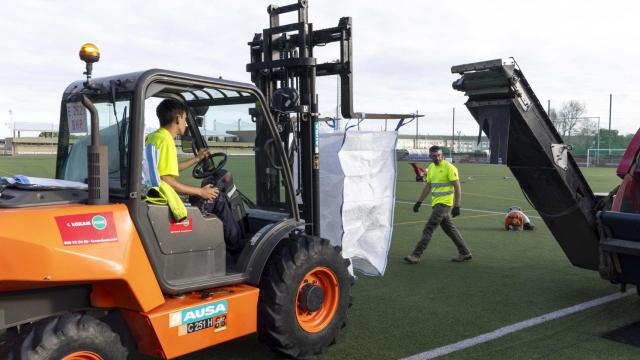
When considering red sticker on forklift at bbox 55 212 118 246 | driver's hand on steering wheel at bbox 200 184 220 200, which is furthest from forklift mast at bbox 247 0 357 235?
red sticker on forklift at bbox 55 212 118 246

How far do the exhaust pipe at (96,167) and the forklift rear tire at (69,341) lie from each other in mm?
699

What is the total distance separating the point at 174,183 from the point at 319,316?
5.75 ft

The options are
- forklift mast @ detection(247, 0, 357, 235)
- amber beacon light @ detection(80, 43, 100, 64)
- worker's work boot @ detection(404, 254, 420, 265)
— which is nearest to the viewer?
amber beacon light @ detection(80, 43, 100, 64)

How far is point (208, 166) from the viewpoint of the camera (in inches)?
184

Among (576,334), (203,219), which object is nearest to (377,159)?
(576,334)

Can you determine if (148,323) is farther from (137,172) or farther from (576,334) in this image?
(576,334)

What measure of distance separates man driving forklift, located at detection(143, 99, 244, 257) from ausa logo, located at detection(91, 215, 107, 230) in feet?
1.35

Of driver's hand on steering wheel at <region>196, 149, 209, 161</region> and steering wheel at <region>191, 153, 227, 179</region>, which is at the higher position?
driver's hand on steering wheel at <region>196, 149, 209, 161</region>

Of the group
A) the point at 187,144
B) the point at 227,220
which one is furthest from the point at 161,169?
the point at 187,144

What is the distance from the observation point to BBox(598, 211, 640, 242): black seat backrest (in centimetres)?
523

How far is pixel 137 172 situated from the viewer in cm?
357

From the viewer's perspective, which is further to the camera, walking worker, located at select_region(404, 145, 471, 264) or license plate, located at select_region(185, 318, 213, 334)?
walking worker, located at select_region(404, 145, 471, 264)

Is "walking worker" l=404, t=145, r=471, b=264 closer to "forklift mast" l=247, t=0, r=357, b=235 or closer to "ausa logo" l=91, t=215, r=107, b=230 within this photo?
"forklift mast" l=247, t=0, r=357, b=235

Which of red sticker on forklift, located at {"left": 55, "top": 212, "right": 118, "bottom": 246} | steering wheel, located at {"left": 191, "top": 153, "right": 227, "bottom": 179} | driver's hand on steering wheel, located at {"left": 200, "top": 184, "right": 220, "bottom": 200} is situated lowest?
red sticker on forklift, located at {"left": 55, "top": 212, "right": 118, "bottom": 246}
